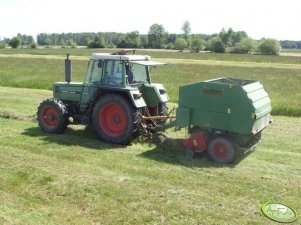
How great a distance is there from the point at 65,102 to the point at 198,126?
13.1 ft

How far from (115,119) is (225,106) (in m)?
2.84

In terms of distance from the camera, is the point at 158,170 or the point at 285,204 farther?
the point at 158,170

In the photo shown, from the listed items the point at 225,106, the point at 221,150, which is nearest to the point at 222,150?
the point at 221,150

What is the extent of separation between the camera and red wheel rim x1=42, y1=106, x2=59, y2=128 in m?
10.6

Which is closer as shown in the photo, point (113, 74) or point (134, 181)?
point (134, 181)

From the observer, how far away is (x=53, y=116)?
35.0 feet

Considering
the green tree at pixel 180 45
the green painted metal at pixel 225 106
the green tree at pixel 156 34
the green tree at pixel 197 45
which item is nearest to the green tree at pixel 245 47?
the green tree at pixel 197 45

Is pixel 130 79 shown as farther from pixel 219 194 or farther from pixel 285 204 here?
pixel 285 204

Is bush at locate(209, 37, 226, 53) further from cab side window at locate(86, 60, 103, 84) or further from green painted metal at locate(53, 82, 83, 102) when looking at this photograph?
cab side window at locate(86, 60, 103, 84)

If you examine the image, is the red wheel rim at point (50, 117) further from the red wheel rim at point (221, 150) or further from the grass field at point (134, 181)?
the red wheel rim at point (221, 150)

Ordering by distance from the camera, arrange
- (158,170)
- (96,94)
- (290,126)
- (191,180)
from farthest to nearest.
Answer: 1. (290,126)
2. (96,94)
3. (158,170)
4. (191,180)

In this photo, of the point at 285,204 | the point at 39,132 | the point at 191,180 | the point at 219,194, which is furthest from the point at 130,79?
the point at 285,204

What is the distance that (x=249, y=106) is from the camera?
8.17 m

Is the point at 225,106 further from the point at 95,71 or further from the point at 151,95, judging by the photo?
the point at 95,71
